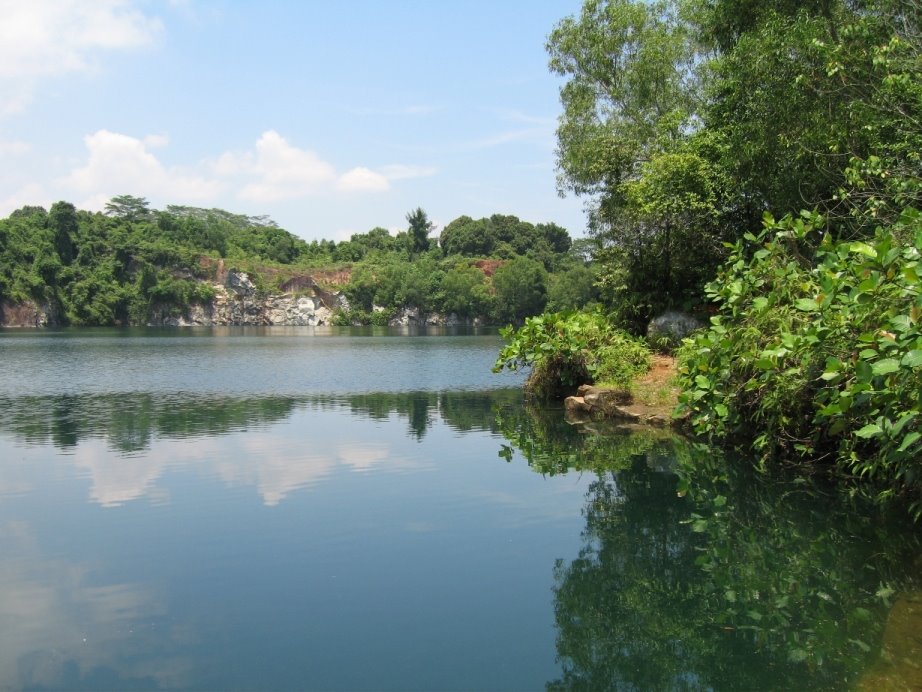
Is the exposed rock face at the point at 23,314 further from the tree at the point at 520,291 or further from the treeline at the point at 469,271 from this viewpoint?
the tree at the point at 520,291

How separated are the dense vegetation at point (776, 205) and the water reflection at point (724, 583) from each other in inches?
32.1

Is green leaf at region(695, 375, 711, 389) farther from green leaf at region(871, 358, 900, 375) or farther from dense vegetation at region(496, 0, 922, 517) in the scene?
green leaf at region(871, 358, 900, 375)

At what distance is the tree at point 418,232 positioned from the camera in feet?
359

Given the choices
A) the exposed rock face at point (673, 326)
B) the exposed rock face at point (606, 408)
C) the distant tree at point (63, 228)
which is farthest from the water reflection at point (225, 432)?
the distant tree at point (63, 228)

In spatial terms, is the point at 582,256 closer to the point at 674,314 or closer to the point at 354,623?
the point at 674,314

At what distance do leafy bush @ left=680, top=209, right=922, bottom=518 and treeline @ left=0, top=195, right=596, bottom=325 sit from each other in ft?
189

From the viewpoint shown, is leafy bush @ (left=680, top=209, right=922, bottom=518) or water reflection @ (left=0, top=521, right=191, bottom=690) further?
leafy bush @ (left=680, top=209, right=922, bottom=518)

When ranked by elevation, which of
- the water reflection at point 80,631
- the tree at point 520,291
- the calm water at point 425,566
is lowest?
the water reflection at point 80,631

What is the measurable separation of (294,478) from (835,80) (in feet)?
32.1

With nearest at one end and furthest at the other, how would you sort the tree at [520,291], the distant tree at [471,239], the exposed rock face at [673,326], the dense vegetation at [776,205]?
the dense vegetation at [776,205]
the exposed rock face at [673,326]
the tree at [520,291]
the distant tree at [471,239]

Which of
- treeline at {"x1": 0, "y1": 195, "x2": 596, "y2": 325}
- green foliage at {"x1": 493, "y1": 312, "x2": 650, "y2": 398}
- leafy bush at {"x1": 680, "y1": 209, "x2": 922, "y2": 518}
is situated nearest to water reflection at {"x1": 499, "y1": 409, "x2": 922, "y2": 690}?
leafy bush at {"x1": 680, "y1": 209, "x2": 922, "y2": 518}

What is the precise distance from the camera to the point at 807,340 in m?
8.32

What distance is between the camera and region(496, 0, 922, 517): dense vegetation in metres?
7.63

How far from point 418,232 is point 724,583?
345ft
